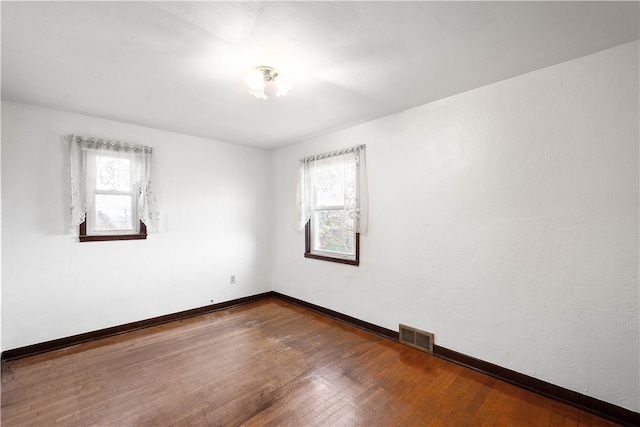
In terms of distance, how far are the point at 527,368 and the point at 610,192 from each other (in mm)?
1429

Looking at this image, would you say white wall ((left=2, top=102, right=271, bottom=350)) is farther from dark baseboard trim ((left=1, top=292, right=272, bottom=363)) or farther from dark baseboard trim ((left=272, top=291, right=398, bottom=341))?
dark baseboard trim ((left=272, top=291, right=398, bottom=341))

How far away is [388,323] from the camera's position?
9.91 ft

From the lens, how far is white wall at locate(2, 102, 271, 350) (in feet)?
8.64

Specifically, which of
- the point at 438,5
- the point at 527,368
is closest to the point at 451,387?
the point at 527,368

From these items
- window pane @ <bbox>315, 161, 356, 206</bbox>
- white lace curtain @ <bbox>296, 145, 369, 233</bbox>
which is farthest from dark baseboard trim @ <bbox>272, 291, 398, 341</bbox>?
window pane @ <bbox>315, 161, 356, 206</bbox>

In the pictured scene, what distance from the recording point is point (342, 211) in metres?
3.61

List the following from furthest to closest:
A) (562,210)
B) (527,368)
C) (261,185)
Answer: (261,185) < (527,368) < (562,210)

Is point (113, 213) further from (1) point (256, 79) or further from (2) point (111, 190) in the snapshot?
(1) point (256, 79)

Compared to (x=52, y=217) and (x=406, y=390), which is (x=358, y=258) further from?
(x=52, y=217)

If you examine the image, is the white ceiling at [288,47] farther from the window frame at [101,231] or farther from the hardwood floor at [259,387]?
the hardwood floor at [259,387]

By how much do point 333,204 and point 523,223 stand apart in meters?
2.11

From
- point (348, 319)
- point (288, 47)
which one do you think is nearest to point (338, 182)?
point (348, 319)

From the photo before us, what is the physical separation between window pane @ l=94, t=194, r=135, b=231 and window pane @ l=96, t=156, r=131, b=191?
0.38 ft

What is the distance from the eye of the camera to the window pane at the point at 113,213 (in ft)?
10.1
